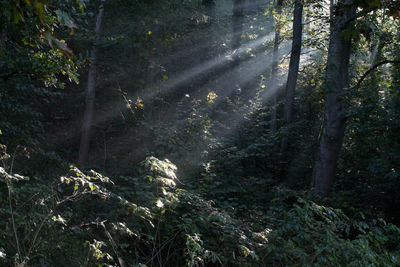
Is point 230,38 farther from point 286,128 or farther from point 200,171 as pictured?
point 200,171

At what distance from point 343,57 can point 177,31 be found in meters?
6.52

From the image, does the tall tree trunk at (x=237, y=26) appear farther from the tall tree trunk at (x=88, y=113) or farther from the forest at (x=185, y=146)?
the tall tree trunk at (x=88, y=113)

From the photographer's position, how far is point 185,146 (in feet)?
27.8

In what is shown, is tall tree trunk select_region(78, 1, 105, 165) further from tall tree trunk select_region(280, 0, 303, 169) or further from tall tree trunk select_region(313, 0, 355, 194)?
tall tree trunk select_region(313, 0, 355, 194)

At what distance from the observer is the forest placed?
3.97m

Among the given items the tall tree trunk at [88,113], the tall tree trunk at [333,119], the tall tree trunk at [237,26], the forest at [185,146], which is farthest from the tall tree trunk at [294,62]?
the tall tree trunk at [88,113]

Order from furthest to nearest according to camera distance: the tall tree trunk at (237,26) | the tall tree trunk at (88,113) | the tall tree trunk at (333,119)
A: the tall tree trunk at (237,26) → the tall tree trunk at (88,113) → the tall tree trunk at (333,119)

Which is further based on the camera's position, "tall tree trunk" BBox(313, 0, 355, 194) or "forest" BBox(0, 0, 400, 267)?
"tall tree trunk" BBox(313, 0, 355, 194)

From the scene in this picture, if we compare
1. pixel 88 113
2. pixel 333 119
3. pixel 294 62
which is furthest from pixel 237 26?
pixel 333 119

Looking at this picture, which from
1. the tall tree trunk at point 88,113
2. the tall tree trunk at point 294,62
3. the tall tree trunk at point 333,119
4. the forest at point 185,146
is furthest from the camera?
the tall tree trunk at point 294,62

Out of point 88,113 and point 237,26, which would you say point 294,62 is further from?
point 88,113

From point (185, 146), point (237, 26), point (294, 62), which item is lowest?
point (185, 146)

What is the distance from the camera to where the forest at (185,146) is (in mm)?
3967

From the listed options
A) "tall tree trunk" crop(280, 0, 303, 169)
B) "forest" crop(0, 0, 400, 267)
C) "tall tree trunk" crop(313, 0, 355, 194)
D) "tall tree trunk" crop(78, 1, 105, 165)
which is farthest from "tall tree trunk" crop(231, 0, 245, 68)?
"tall tree trunk" crop(313, 0, 355, 194)
